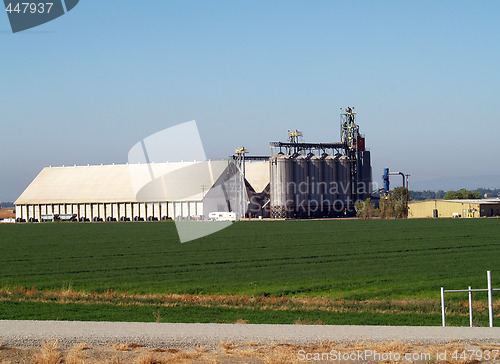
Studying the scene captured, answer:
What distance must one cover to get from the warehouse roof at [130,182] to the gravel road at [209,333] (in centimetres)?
10112

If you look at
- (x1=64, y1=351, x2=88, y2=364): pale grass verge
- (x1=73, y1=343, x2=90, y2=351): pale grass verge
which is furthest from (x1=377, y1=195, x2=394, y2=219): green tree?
(x1=64, y1=351, x2=88, y2=364): pale grass verge

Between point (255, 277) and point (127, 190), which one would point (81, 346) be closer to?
point (255, 277)

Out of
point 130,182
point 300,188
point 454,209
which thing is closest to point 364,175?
point 300,188

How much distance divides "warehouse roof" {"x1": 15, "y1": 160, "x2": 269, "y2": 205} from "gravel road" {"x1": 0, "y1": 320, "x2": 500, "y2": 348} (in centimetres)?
10112

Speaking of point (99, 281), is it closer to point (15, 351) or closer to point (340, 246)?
point (15, 351)

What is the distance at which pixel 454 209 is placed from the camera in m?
123

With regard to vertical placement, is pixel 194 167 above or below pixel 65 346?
above

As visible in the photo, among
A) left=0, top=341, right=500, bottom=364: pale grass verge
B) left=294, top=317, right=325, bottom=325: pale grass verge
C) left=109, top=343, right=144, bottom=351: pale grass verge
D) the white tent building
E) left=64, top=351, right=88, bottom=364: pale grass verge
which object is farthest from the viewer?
the white tent building

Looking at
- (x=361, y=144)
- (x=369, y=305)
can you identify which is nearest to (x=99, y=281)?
(x=369, y=305)

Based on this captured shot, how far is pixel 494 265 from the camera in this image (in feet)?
103

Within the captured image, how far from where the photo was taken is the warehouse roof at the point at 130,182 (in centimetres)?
12250

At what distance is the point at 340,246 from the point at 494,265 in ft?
49.2

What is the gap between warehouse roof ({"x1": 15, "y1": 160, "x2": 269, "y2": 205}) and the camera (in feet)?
402

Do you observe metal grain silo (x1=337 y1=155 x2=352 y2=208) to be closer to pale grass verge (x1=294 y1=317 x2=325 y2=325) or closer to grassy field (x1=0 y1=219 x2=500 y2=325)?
grassy field (x1=0 y1=219 x2=500 y2=325)
